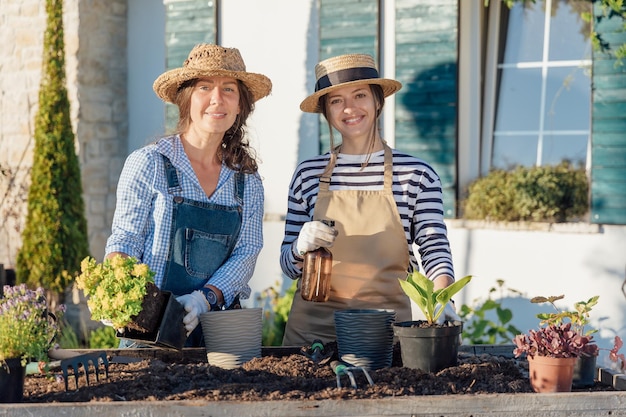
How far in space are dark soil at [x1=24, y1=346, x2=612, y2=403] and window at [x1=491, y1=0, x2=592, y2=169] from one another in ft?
11.0

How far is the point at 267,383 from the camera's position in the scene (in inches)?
96.3

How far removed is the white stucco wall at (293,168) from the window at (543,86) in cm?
27

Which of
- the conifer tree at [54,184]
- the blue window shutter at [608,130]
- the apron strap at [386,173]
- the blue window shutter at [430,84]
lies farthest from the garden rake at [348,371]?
the conifer tree at [54,184]

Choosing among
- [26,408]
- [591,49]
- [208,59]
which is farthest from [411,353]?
A: [591,49]

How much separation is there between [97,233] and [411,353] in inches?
196

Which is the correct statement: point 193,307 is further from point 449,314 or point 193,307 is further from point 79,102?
point 79,102

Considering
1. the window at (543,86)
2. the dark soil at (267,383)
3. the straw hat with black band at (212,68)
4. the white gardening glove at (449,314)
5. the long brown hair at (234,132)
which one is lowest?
the dark soil at (267,383)

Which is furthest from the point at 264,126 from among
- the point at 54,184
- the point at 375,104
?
the point at 375,104

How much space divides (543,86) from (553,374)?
375 cm

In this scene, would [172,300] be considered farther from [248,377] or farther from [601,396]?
[601,396]

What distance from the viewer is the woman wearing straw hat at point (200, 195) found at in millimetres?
3105

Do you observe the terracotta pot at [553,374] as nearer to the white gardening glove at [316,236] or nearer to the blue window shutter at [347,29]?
the white gardening glove at [316,236]

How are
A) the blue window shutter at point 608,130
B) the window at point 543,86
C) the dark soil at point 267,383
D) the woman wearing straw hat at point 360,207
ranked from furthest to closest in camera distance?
the window at point 543,86, the blue window shutter at point 608,130, the woman wearing straw hat at point 360,207, the dark soil at point 267,383

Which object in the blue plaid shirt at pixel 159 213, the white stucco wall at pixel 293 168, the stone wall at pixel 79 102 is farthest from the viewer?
the stone wall at pixel 79 102
